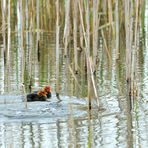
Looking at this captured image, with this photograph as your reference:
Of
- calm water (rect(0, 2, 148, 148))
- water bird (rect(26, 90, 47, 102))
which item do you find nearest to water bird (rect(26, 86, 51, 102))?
water bird (rect(26, 90, 47, 102))

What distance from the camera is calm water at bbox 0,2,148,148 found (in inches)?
233

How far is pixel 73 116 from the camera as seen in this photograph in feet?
22.2

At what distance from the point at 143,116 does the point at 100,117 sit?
1.35 ft

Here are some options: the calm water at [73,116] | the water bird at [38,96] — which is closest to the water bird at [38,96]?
the water bird at [38,96]

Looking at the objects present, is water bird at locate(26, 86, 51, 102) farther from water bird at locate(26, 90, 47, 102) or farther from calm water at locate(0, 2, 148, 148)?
calm water at locate(0, 2, 148, 148)

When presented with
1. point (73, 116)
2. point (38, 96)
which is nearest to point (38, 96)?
point (38, 96)

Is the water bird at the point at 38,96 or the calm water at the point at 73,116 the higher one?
the water bird at the point at 38,96

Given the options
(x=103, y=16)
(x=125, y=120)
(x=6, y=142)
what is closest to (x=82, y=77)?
(x=125, y=120)

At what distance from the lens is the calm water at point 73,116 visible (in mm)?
5930

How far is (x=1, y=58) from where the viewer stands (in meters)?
10.3

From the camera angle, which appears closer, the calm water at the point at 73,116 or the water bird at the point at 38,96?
the calm water at the point at 73,116

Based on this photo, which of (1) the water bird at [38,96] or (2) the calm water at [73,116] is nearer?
(2) the calm water at [73,116]

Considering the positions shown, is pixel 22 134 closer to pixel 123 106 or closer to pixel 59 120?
pixel 59 120

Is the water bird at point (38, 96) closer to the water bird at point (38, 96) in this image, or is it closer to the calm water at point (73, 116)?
the water bird at point (38, 96)
